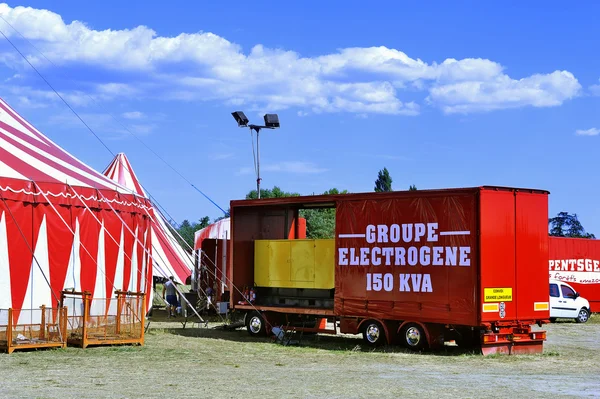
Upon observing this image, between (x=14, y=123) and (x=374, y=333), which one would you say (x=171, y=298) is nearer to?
(x=14, y=123)

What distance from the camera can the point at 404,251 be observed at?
19562 millimetres

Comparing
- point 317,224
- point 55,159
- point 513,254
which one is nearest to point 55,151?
point 55,159

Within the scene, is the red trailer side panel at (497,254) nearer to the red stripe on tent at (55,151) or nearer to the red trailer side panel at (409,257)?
the red trailer side panel at (409,257)

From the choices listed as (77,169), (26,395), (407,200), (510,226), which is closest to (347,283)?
(407,200)

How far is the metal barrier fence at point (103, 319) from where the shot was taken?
18.4 m

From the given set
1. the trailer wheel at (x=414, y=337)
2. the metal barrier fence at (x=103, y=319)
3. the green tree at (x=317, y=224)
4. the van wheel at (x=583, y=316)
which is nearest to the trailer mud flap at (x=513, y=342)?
the trailer wheel at (x=414, y=337)

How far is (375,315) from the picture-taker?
65.5ft

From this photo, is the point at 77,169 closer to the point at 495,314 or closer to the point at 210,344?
the point at 210,344

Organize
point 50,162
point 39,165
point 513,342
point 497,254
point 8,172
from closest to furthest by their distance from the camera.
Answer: point 497,254, point 513,342, point 8,172, point 39,165, point 50,162

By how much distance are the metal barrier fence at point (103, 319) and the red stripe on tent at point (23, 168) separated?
2.67 meters

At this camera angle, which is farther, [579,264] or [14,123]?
[579,264]

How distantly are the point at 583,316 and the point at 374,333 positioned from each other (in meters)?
13.8

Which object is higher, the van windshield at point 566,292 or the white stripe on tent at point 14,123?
the white stripe on tent at point 14,123

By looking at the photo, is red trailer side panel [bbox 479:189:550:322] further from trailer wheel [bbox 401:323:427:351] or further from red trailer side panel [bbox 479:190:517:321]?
trailer wheel [bbox 401:323:427:351]
